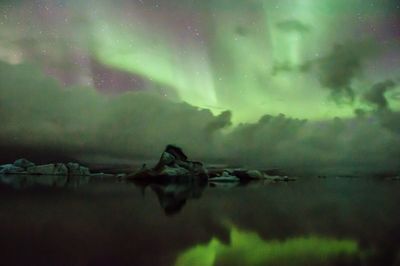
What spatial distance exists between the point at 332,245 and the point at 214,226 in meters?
3.14

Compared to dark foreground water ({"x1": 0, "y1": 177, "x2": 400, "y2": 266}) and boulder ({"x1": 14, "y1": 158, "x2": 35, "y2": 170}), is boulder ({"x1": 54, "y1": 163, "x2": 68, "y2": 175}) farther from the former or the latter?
dark foreground water ({"x1": 0, "y1": 177, "x2": 400, "y2": 266})

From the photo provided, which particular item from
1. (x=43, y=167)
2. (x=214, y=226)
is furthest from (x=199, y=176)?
(x=214, y=226)

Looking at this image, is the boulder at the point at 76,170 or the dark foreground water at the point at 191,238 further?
the boulder at the point at 76,170

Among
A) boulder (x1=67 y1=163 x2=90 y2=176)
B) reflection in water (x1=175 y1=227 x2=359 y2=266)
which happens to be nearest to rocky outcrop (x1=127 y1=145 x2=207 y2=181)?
boulder (x1=67 y1=163 x2=90 y2=176)

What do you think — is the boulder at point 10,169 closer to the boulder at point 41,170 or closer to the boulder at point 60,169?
the boulder at point 41,170

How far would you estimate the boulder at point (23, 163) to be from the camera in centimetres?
6532

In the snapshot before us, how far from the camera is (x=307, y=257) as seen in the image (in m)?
6.14

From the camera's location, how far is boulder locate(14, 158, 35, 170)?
65.3 metres

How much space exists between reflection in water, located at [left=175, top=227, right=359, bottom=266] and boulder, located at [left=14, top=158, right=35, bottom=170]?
216 feet

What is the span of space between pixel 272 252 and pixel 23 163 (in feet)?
223

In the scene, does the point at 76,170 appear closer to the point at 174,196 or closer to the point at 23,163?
the point at 23,163

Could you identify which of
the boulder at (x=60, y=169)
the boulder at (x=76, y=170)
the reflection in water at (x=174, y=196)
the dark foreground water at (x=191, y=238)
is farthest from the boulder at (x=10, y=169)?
the dark foreground water at (x=191, y=238)

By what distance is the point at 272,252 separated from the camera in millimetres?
6547

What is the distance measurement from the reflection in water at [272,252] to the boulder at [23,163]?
216 ft
